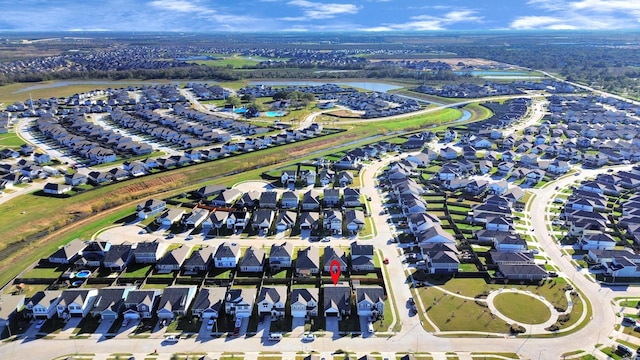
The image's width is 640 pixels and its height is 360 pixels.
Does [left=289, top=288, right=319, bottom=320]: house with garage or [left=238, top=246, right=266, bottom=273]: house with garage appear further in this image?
[left=238, top=246, right=266, bottom=273]: house with garage

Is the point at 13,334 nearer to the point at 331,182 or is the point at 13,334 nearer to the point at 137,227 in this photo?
the point at 137,227

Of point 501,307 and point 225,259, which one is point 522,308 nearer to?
point 501,307

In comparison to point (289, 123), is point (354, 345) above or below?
below

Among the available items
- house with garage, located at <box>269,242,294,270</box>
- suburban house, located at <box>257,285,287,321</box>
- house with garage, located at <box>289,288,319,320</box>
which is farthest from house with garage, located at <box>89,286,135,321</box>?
house with garage, located at <box>289,288,319,320</box>

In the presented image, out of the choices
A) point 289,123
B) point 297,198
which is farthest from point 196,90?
point 297,198

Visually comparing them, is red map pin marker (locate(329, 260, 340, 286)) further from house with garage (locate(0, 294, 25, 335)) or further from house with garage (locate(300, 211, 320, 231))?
house with garage (locate(0, 294, 25, 335))

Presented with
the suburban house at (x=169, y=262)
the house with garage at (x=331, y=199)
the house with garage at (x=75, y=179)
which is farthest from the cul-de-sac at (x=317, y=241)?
the house with garage at (x=331, y=199)

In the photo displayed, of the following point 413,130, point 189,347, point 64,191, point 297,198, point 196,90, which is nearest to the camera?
point 189,347
